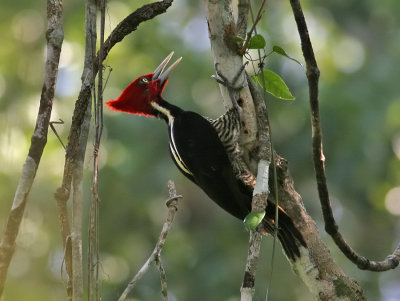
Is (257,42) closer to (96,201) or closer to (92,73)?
(92,73)

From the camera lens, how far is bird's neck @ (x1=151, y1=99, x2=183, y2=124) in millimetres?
4629

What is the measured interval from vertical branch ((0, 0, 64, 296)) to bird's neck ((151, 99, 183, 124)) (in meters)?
1.73

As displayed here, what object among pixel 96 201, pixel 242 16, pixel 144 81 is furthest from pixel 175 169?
pixel 96 201

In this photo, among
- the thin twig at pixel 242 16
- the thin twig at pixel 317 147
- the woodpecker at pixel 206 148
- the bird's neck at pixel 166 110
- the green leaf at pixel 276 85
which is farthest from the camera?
the bird's neck at pixel 166 110

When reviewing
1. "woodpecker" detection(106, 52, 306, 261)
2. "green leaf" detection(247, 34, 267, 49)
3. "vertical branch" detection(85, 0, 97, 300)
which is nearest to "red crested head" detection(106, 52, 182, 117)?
"woodpecker" detection(106, 52, 306, 261)

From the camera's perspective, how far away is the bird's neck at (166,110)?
4629mm

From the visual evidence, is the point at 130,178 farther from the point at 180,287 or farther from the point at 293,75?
the point at 293,75

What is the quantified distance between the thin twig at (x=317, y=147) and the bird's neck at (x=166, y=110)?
1535 mm

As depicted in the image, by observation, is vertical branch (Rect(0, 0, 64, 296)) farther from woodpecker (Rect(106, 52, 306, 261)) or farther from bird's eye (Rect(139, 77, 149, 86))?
bird's eye (Rect(139, 77, 149, 86))

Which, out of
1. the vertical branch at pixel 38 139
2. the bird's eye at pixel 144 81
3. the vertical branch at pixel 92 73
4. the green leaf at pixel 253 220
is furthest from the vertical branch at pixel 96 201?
the bird's eye at pixel 144 81

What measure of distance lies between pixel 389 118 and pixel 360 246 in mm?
2202

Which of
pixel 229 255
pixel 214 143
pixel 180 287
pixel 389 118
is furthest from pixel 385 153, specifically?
pixel 214 143

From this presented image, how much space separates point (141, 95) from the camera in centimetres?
475

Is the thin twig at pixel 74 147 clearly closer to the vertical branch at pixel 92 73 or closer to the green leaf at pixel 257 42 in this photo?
the vertical branch at pixel 92 73
